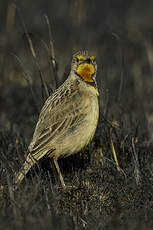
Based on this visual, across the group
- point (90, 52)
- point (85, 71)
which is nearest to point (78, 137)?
point (85, 71)

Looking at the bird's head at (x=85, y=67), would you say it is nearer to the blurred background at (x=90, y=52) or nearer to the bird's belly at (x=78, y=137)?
the blurred background at (x=90, y=52)

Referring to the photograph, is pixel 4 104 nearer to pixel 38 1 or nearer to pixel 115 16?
pixel 115 16

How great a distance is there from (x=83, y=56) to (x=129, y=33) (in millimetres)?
7975

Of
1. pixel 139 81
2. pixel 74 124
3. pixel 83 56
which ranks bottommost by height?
pixel 139 81

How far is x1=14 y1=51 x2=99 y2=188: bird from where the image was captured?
548cm

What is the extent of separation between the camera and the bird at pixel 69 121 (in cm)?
548

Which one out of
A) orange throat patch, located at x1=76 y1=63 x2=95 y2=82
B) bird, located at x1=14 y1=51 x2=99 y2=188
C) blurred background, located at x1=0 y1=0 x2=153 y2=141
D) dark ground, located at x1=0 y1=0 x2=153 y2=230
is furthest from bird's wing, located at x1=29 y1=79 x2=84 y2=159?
blurred background, located at x1=0 y1=0 x2=153 y2=141

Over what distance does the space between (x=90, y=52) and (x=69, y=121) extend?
6282 mm

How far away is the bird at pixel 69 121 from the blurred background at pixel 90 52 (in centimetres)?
44

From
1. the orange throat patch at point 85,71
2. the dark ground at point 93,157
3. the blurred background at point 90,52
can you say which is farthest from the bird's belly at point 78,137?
the blurred background at point 90,52

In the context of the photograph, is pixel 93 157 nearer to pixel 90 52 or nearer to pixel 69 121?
pixel 69 121

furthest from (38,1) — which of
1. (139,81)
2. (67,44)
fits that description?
(139,81)

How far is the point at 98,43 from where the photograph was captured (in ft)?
42.0

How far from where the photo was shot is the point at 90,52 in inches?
459
